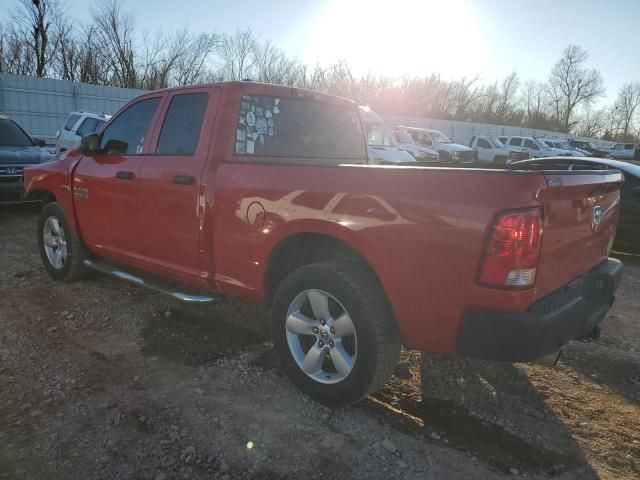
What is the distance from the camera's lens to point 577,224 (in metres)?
2.46

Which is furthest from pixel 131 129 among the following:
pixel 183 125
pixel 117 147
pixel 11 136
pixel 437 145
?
pixel 437 145

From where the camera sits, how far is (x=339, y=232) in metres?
2.60

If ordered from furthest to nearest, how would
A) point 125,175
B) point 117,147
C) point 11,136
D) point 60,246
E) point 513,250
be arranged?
point 11,136 < point 60,246 < point 117,147 < point 125,175 < point 513,250

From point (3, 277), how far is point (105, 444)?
3693 millimetres

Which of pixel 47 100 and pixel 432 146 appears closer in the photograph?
pixel 47 100

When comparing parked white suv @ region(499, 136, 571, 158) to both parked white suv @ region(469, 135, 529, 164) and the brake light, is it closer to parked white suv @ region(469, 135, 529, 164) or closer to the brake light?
parked white suv @ region(469, 135, 529, 164)

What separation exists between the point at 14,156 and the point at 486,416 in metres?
8.86

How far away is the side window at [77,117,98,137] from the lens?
1123cm

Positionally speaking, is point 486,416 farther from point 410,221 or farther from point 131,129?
point 131,129

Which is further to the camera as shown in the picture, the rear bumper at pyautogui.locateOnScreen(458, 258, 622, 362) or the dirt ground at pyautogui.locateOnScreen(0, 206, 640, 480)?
the dirt ground at pyautogui.locateOnScreen(0, 206, 640, 480)

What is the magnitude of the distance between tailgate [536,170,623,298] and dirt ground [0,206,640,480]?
2.97ft

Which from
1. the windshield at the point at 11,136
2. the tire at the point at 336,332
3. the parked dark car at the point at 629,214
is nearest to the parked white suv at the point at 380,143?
Result: the parked dark car at the point at 629,214

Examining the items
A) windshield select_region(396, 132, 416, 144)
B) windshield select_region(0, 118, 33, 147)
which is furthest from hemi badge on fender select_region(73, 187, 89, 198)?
windshield select_region(396, 132, 416, 144)

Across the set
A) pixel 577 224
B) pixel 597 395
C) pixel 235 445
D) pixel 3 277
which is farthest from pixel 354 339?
pixel 3 277
